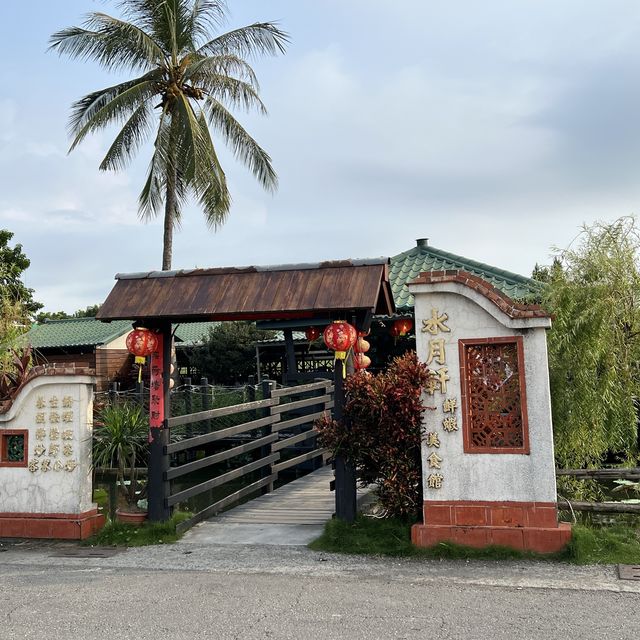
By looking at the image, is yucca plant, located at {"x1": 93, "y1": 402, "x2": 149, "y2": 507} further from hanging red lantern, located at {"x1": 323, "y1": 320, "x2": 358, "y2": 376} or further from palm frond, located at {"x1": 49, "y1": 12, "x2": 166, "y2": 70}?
palm frond, located at {"x1": 49, "y1": 12, "x2": 166, "y2": 70}

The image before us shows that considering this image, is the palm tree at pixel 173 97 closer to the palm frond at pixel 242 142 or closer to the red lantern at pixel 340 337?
the palm frond at pixel 242 142

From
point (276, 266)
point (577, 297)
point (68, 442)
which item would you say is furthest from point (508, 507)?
point (68, 442)

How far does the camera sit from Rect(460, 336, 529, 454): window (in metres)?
5.67

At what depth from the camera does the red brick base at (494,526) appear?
550cm

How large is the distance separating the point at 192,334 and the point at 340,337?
14.4 meters

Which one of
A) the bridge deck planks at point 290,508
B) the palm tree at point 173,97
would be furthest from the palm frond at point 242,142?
the bridge deck planks at point 290,508

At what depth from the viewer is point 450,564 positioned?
546cm

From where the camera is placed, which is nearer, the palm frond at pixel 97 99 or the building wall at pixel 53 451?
the building wall at pixel 53 451

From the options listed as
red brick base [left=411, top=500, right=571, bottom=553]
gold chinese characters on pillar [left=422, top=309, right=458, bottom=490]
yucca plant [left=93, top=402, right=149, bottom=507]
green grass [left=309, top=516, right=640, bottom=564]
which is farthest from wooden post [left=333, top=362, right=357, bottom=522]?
yucca plant [left=93, top=402, right=149, bottom=507]

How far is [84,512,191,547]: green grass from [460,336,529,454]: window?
9.97ft

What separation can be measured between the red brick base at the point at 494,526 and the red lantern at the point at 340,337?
1.59 metres

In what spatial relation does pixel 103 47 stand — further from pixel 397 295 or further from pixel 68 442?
pixel 68 442

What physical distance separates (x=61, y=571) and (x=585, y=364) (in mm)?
5316

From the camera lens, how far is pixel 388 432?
5.93 meters
